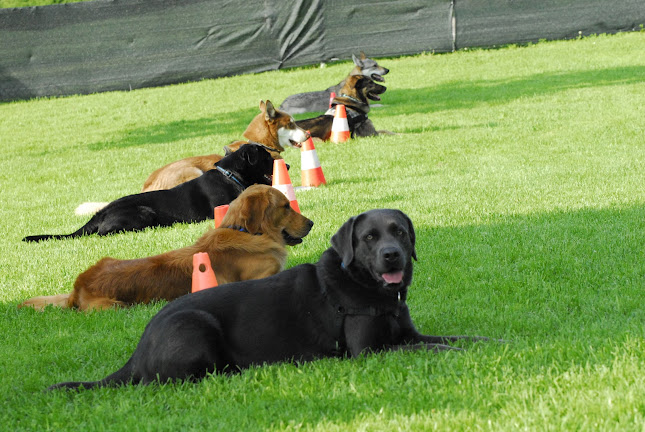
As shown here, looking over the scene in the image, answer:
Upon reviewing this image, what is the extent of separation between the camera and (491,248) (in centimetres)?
674

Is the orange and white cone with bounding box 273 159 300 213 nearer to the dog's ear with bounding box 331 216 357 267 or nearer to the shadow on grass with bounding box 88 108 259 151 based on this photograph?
the dog's ear with bounding box 331 216 357 267

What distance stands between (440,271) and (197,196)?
4237 millimetres

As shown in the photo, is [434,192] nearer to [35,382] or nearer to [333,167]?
[333,167]

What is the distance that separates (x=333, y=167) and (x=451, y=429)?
9.06 meters

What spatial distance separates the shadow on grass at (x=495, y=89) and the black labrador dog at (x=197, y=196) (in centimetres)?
894

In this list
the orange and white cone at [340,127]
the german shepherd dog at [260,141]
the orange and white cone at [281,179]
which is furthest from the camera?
the orange and white cone at [340,127]

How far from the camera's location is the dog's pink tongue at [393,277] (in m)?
4.45

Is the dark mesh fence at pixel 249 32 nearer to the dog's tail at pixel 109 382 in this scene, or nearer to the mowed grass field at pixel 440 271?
the mowed grass field at pixel 440 271

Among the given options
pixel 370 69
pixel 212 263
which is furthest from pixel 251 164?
pixel 370 69

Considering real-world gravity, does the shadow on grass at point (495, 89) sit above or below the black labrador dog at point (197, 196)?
above

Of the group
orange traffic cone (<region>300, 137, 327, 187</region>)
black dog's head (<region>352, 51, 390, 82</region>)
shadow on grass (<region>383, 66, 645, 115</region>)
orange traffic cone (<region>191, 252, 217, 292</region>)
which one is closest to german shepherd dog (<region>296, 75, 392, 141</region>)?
shadow on grass (<region>383, 66, 645, 115</region>)

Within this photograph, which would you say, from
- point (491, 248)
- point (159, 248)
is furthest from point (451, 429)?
point (159, 248)

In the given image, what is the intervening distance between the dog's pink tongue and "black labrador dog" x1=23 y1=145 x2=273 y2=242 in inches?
206

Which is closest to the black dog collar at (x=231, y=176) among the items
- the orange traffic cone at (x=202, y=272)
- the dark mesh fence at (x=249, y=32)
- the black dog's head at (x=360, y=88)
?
the orange traffic cone at (x=202, y=272)
